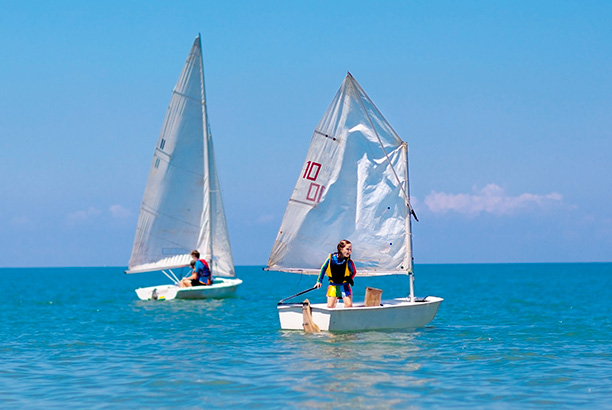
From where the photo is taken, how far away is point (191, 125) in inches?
1702

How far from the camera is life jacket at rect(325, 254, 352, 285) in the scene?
23.0m

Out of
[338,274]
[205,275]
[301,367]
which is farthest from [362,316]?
[205,275]

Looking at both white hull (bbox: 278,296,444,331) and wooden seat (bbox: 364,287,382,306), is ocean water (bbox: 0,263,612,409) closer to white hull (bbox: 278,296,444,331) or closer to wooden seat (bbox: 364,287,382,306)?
white hull (bbox: 278,296,444,331)

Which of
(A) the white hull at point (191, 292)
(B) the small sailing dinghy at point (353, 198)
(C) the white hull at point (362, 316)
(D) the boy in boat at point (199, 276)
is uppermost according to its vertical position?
(B) the small sailing dinghy at point (353, 198)

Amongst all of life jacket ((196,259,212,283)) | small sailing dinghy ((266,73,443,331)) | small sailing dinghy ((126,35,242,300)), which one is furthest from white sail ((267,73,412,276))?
small sailing dinghy ((126,35,242,300))

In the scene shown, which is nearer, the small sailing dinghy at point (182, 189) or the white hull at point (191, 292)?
the white hull at point (191, 292)

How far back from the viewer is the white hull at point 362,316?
889 inches

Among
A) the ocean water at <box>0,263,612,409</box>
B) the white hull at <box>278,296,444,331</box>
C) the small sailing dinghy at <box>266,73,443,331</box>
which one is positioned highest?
the small sailing dinghy at <box>266,73,443,331</box>

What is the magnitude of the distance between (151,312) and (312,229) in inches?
529

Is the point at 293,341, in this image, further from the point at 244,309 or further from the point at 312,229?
the point at 244,309

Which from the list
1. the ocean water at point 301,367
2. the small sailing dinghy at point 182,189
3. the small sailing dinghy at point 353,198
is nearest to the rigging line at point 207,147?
the small sailing dinghy at point 182,189

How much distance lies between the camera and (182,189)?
143 ft

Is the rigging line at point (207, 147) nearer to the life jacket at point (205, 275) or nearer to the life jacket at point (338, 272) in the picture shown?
the life jacket at point (205, 275)

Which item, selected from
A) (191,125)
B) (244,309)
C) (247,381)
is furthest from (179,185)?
(247,381)
